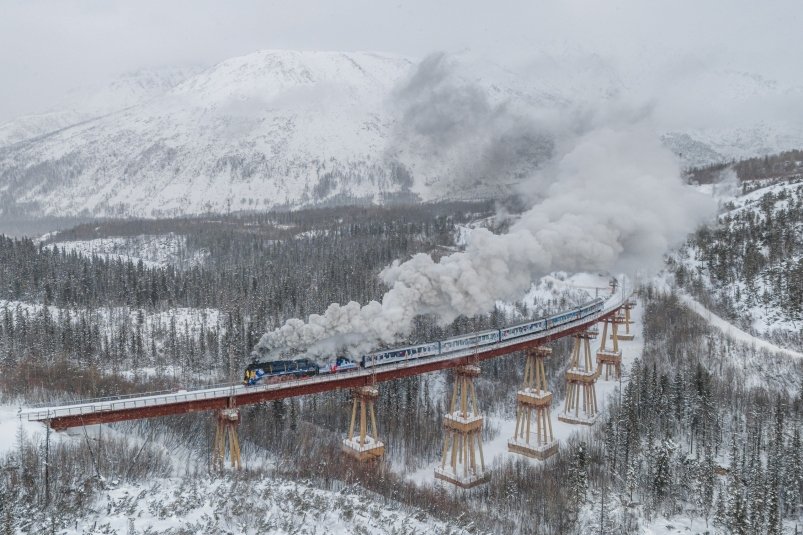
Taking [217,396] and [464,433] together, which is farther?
[464,433]

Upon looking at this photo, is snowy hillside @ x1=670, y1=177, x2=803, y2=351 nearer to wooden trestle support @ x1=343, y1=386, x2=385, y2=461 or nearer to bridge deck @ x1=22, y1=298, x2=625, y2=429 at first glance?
Answer: bridge deck @ x1=22, y1=298, x2=625, y2=429

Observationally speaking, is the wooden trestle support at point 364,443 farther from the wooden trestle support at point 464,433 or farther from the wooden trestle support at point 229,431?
the wooden trestle support at point 229,431

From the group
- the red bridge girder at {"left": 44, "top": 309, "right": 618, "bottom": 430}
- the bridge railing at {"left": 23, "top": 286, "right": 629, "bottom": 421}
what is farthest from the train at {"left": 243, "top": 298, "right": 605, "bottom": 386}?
the red bridge girder at {"left": 44, "top": 309, "right": 618, "bottom": 430}

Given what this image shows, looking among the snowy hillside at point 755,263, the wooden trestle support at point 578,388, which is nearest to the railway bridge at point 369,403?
the wooden trestle support at point 578,388

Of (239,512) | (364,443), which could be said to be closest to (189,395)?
(239,512)

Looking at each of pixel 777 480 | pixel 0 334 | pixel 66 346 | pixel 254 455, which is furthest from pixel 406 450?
pixel 0 334

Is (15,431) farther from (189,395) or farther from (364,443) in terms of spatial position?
(364,443)
